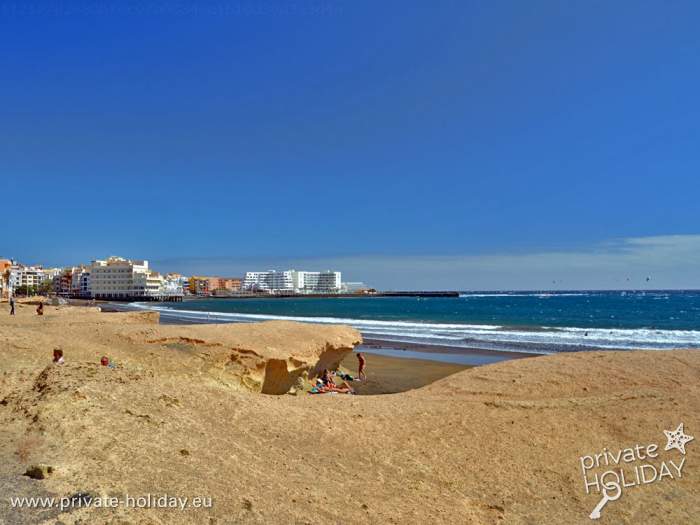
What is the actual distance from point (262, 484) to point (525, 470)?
3646 millimetres

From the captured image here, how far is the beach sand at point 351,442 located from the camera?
16.3 feet

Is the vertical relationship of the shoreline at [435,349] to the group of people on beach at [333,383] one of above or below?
below

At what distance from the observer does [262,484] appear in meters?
5.40

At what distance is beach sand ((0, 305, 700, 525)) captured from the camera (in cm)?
496

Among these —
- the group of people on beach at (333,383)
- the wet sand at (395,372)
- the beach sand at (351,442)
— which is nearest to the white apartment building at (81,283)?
the wet sand at (395,372)

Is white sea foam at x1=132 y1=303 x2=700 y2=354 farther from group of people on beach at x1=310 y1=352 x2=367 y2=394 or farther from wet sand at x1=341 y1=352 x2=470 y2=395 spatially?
group of people on beach at x1=310 y1=352 x2=367 y2=394

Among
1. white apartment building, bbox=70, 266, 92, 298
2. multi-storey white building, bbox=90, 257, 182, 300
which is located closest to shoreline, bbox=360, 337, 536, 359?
multi-storey white building, bbox=90, 257, 182, 300

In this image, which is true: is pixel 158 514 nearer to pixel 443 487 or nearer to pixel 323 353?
pixel 443 487

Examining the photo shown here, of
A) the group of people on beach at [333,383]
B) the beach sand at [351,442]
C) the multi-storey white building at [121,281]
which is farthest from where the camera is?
the multi-storey white building at [121,281]

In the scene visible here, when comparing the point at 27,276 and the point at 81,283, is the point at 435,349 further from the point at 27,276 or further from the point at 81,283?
the point at 27,276

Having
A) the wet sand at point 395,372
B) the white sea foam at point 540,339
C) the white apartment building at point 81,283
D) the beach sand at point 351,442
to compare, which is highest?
the white apartment building at point 81,283

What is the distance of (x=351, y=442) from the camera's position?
7.53m

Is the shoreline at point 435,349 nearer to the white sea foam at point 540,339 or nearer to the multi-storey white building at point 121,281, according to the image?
the white sea foam at point 540,339

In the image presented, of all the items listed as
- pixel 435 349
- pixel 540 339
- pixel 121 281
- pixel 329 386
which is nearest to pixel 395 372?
pixel 329 386
